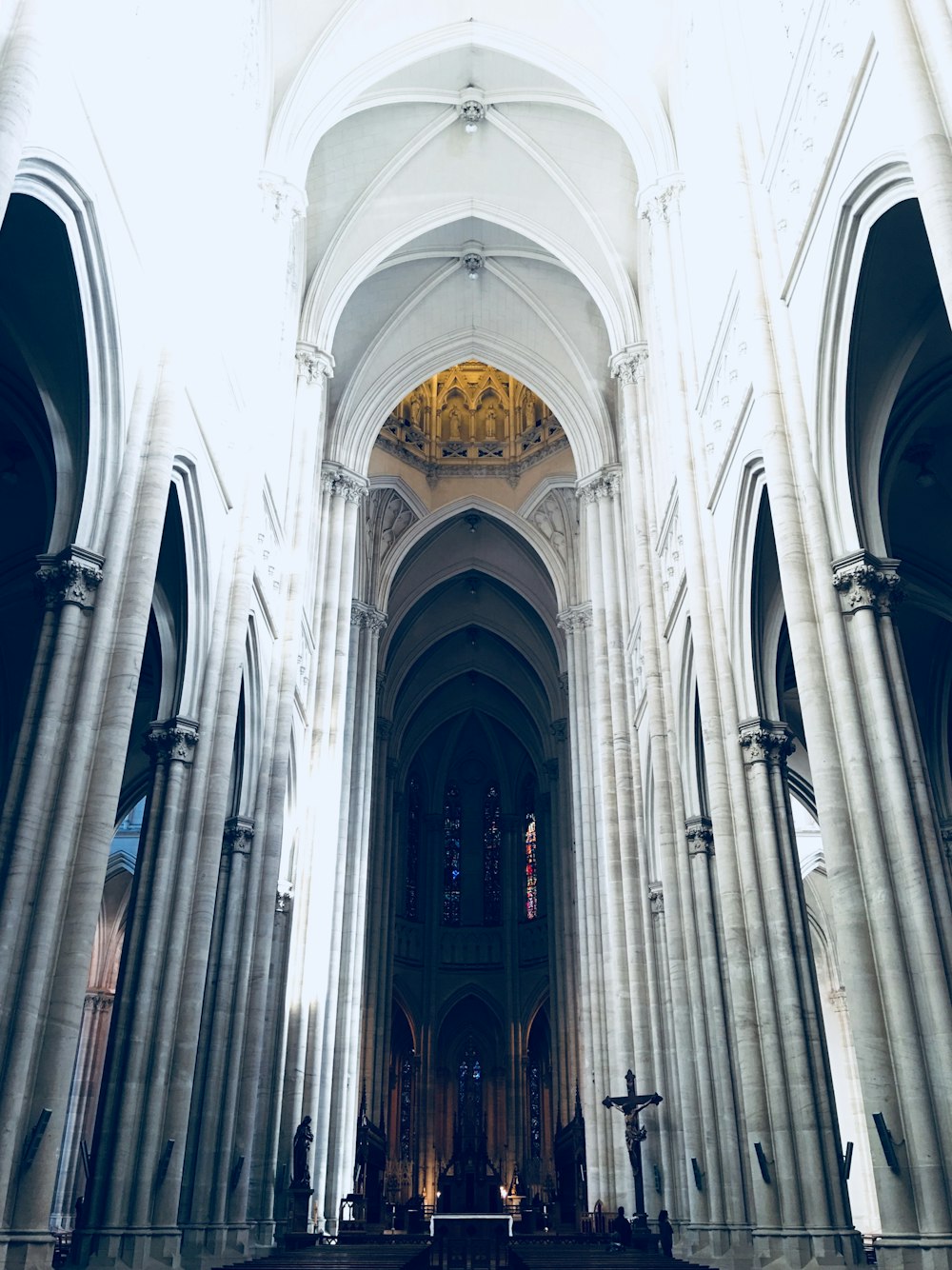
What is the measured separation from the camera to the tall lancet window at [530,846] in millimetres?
38688

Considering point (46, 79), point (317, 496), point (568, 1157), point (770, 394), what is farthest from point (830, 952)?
point (46, 79)

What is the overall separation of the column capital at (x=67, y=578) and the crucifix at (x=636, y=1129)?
37.4 ft

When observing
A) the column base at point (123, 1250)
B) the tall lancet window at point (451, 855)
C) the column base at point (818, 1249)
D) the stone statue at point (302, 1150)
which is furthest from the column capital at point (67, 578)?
the tall lancet window at point (451, 855)

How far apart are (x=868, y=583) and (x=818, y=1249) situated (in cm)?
575

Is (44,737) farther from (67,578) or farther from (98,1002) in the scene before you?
(98,1002)

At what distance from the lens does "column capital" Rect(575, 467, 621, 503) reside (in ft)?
76.8

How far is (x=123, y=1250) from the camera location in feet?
34.1

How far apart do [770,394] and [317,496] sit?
502 inches

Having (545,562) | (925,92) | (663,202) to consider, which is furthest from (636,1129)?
(545,562)

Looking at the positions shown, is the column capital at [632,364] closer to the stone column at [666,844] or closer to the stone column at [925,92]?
the stone column at [666,844]

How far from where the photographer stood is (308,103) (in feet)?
59.1

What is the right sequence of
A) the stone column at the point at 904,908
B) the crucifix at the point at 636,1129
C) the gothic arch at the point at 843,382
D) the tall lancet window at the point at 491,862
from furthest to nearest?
the tall lancet window at the point at 491,862, the crucifix at the point at 636,1129, the gothic arch at the point at 843,382, the stone column at the point at 904,908

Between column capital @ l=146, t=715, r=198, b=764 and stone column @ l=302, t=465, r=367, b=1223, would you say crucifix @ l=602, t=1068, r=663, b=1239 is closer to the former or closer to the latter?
stone column @ l=302, t=465, r=367, b=1223

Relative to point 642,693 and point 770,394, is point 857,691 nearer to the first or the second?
point 770,394
